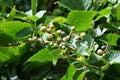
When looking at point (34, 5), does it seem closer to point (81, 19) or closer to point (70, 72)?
point (81, 19)

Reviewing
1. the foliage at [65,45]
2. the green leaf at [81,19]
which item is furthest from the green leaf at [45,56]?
the green leaf at [81,19]

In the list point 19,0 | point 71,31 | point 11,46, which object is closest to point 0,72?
point 11,46

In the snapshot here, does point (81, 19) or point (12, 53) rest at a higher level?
point (81, 19)

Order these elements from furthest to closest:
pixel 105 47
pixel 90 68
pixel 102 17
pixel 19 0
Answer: pixel 19 0, pixel 102 17, pixel 105 47, pixel 90 68

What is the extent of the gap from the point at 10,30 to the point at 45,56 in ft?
0.48

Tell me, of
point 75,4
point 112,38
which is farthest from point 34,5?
point 112,38

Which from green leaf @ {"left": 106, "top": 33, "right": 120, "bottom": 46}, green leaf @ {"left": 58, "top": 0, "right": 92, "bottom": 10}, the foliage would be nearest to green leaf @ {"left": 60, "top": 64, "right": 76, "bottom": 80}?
the foliage

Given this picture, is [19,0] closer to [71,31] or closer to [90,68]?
[71,31]

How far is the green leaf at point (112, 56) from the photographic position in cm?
111

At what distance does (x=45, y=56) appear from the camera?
3.83 feet

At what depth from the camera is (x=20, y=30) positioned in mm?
1229

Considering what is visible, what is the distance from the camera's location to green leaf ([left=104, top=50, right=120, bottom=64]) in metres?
1.11

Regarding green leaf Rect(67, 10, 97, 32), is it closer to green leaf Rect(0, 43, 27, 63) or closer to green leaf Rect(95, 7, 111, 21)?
green leaf Rect(95, 7, 111, 21)

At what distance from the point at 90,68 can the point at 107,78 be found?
6 centimetres
